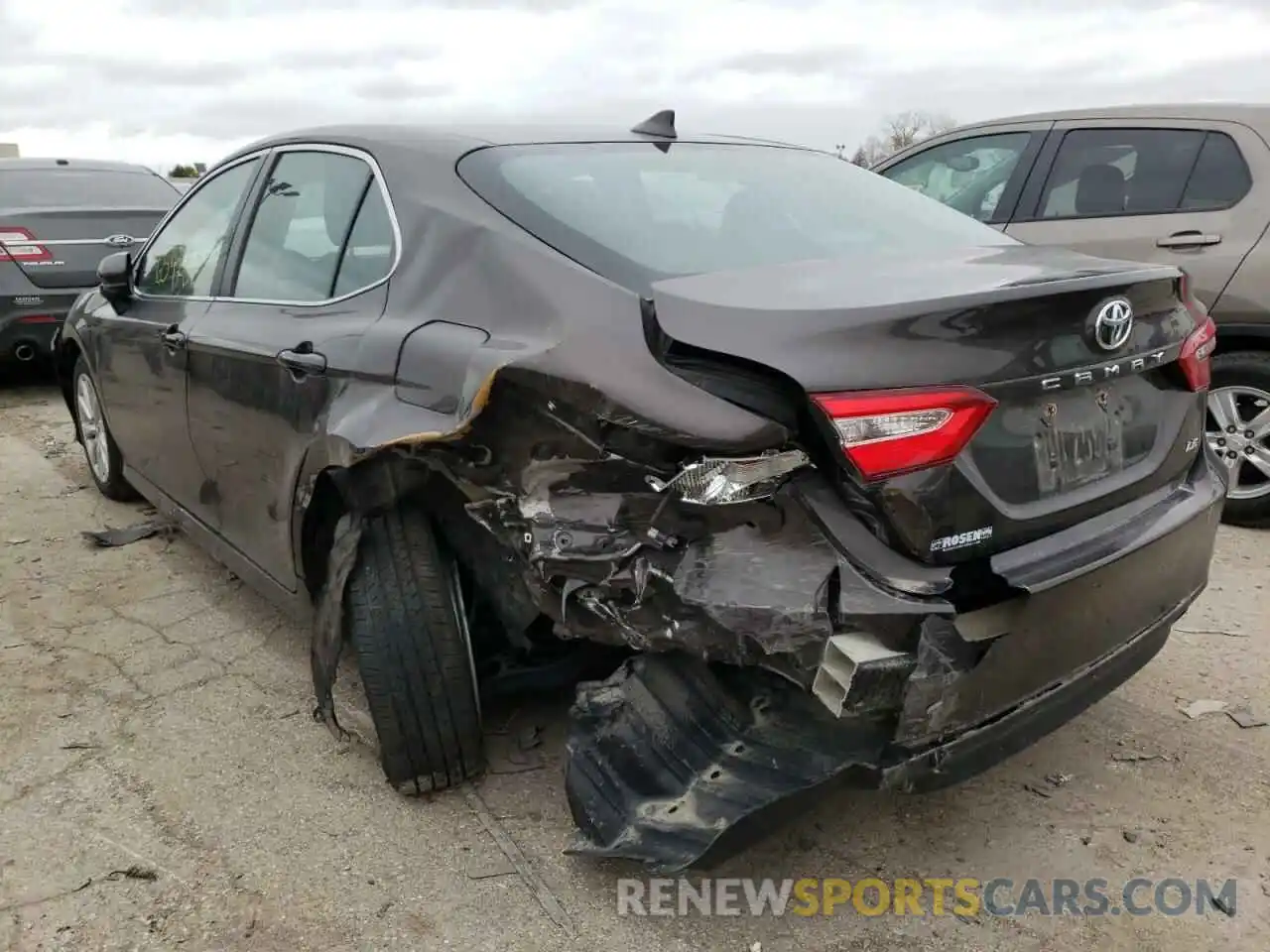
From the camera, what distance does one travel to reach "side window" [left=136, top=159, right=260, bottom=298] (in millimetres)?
3600

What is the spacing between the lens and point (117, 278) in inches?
161

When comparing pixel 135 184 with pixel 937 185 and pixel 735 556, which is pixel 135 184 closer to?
pixel 937 185

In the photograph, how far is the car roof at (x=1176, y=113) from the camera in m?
4.55

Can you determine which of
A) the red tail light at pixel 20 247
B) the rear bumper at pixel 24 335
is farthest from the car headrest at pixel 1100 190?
the red tail light at pixel 20 247

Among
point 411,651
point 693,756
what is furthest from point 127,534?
point 693,756

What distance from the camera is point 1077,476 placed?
2.19 m

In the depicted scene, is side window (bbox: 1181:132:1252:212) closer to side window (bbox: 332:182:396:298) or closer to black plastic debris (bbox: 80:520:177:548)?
side window (bbox: 332:182:396:298)

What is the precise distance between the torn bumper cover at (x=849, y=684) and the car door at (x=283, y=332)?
1.11 m

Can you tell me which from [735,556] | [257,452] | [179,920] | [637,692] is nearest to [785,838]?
[637,692]

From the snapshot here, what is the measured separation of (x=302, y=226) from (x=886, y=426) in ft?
6.79

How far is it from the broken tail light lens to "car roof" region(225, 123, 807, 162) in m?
1.21

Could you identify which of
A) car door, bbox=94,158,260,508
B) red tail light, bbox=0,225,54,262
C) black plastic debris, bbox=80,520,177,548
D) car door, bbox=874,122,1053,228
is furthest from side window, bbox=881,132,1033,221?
red tail light, bbox=0,225,54,262

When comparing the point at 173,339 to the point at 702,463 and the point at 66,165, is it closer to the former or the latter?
the point at 702,463

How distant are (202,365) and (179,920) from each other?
1774mm
